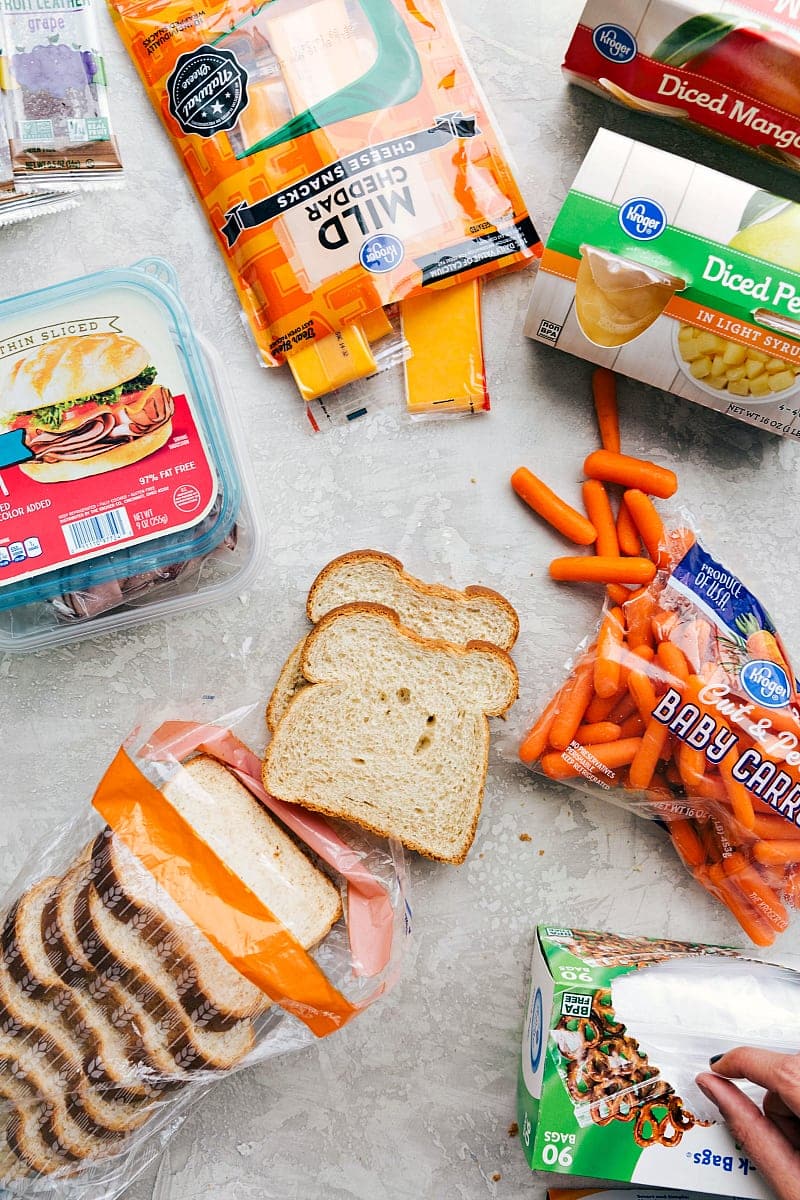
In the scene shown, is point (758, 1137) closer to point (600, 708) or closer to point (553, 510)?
point (600, 708)

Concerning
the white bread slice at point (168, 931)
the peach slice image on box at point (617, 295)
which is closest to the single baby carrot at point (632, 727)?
the peach slice image on box at point (617, 295)

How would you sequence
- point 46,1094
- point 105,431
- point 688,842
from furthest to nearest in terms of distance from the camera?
1. point 688,842
2. point 105,431
3. point 46,1094

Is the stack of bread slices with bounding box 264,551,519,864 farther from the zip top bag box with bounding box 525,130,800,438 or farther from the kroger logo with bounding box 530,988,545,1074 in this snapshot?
the zip top bag box with bounding box 525,130,800,438

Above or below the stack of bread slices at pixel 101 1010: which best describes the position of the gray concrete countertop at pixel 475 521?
above

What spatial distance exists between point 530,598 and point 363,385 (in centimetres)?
47

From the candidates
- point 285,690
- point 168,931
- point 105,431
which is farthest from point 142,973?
point 105,431

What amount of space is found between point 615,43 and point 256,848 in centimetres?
132

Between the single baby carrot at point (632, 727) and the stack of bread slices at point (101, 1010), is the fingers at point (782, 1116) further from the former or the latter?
the stack of bread slices at point (101, 1010)

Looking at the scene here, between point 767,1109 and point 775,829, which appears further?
point 775,829

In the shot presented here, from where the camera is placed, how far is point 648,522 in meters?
1.47

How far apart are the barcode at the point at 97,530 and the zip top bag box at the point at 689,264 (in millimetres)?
731

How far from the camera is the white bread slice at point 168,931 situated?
1.23 metres

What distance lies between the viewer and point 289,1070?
58.8 inches

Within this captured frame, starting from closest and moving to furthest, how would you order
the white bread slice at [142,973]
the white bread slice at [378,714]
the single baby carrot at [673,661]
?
the white bread slice at [142,973] < the single baby carrot at [673,661] < the white bread slice at [378,714]
